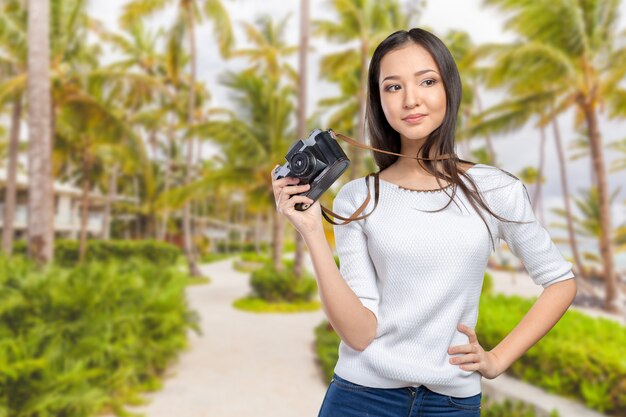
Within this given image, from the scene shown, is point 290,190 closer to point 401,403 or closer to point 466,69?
point 401,403

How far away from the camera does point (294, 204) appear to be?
1.10 meters

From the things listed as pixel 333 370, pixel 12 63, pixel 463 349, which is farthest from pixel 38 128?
pixel 12 63

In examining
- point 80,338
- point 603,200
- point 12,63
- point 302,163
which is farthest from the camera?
point 12,63

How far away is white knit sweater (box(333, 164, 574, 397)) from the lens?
119 cm

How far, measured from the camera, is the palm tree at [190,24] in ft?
63.8

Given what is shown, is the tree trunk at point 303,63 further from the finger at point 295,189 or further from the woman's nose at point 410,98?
the finger at point 295,189

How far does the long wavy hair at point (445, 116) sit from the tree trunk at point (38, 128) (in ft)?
25.5

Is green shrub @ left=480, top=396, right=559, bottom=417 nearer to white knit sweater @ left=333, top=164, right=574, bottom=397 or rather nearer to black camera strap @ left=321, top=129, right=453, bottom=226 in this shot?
white knit sweater @ left=333, top=164, right=574, bottom=397

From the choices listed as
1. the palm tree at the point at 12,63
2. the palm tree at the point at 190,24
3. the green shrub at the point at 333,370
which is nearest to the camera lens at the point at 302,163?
the green shrub at the point at 333,370

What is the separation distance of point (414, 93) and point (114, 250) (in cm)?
2687

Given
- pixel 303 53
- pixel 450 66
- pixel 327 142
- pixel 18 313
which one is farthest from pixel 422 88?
pixel 303 53

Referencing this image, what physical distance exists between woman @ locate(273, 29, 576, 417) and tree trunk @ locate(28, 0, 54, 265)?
784cm

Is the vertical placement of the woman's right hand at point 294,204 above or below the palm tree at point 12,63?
below

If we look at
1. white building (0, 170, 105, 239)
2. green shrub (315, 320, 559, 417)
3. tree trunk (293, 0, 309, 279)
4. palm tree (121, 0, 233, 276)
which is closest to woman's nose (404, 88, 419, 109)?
green shrub (315, 320, 559, 417)
